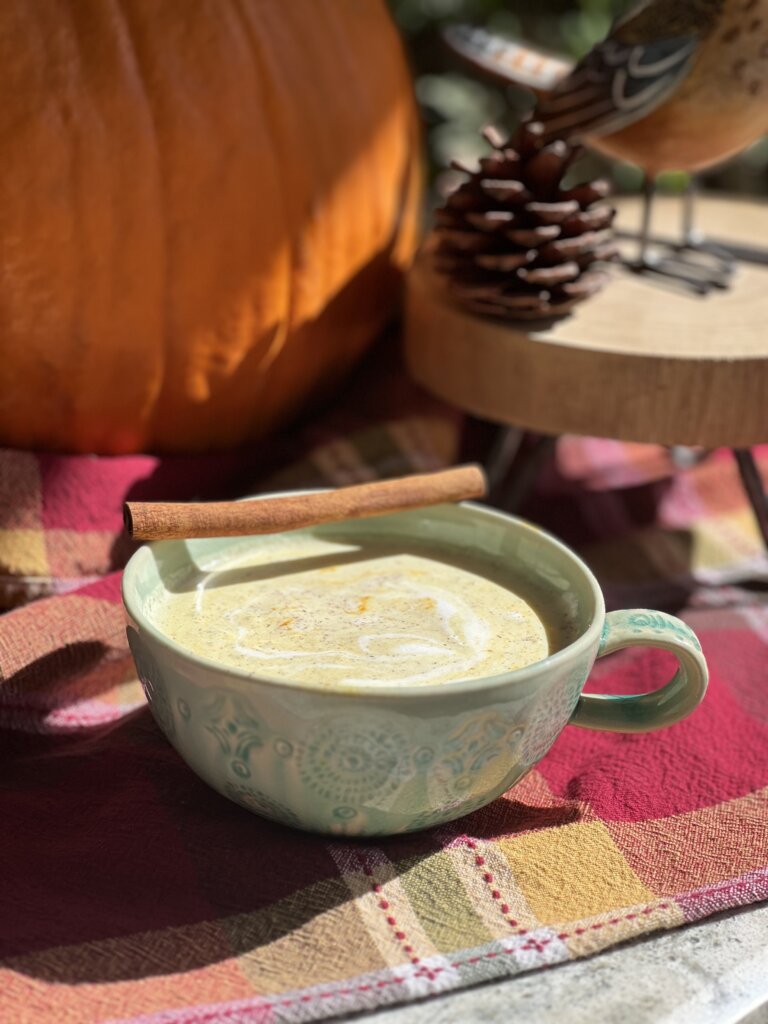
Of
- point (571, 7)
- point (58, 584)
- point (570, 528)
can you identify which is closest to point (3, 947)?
point (58, 584)

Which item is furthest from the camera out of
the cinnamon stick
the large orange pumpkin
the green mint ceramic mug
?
the large orange pumpkin

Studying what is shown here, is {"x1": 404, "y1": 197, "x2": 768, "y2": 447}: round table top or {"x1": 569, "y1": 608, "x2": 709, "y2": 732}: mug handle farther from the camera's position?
{"x1": 404, "y1": 197, "x2": 768, "y2": 447}: round table top

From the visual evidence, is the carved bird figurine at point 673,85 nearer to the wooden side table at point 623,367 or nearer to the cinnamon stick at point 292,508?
the wooden side table at point 623,367

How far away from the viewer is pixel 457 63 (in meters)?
1.82

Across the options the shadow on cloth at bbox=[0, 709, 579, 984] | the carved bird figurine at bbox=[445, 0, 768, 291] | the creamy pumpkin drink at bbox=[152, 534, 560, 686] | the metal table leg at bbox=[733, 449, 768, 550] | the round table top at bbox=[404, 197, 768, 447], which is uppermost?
the carved bird figurine at bbox=[445, 0, 768, 291]

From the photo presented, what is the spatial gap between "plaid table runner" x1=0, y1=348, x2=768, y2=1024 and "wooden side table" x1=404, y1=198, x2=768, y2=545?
156 millimetres

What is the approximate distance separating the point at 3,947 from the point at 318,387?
1.95 feet

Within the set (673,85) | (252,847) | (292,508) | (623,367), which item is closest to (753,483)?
(623,367)

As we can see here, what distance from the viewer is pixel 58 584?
0.82 m

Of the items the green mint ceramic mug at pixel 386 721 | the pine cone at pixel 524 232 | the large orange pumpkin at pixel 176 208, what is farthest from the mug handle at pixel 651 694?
the large orange pumpkin at pixel 176 208

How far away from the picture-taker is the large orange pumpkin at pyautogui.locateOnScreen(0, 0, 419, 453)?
0.79 m

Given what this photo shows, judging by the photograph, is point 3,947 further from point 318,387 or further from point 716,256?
point 716,256

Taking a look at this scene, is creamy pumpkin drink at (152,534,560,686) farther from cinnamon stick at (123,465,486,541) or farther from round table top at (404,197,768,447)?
round table top at (404,197,768,447)

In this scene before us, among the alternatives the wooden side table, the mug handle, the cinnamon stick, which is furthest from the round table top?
the mug handle
